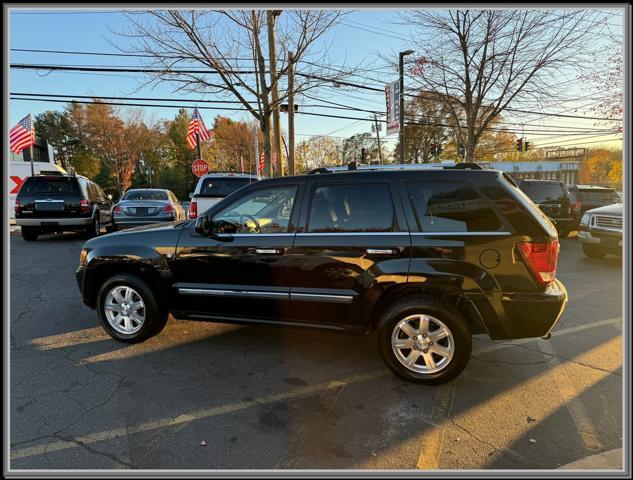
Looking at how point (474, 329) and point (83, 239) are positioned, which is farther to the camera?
point (83, 239)

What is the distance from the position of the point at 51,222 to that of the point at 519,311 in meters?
12.2

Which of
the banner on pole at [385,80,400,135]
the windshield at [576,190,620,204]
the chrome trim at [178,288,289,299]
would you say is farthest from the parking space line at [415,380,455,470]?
the banner on pole at [385,80,400,135]

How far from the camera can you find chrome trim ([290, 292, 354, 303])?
377 cm

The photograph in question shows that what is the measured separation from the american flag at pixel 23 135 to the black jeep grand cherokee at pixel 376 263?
742 inches

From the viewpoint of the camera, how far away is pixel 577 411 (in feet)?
10.5

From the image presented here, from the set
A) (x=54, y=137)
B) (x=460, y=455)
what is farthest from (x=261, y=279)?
(x=54, y=137)

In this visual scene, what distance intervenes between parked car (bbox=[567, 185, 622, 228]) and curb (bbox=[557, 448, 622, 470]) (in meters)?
12.3

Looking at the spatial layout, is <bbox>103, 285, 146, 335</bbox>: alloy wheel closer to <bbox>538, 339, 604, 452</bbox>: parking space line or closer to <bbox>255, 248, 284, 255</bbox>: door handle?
<bbox>255, 248, 284, 255</bbox>: door handle

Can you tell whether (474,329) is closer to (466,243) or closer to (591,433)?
(466,243)

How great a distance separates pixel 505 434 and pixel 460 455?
0.44m

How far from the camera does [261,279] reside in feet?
13.3

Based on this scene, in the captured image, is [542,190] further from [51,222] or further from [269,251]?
[51,222]

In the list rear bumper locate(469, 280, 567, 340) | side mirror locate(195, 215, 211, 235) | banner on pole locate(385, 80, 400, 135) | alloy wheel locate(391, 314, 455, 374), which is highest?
banner on pole locate(385, 80, 400, 135)

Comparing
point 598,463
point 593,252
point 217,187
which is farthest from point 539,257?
point 217,187
